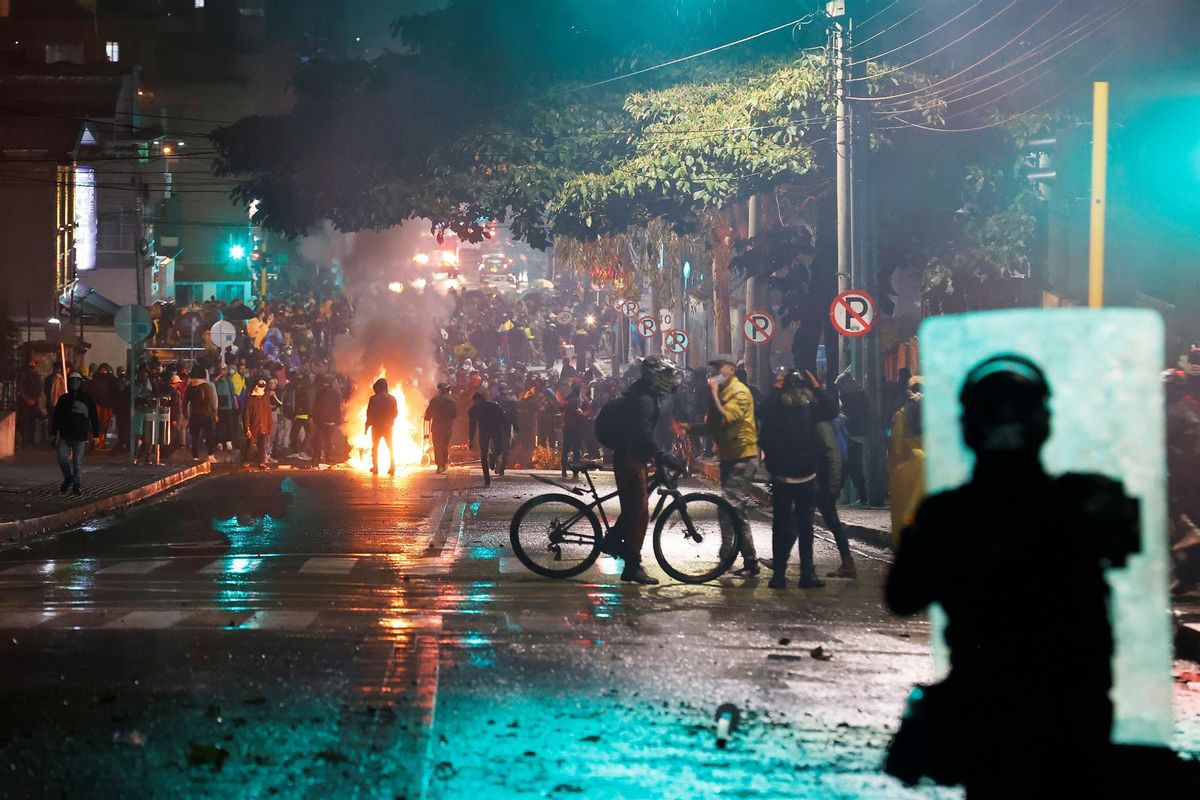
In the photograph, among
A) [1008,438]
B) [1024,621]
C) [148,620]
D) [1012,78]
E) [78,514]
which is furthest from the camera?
[1012,78]

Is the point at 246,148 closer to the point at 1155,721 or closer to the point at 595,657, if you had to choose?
the point at 595,657

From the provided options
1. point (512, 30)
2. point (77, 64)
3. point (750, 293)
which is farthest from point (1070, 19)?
point (77, 64)

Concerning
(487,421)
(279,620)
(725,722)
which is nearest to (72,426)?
(487,421)

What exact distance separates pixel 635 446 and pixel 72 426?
1143 cm

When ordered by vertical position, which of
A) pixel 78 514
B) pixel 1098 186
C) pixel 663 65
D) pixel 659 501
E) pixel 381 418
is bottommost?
pixel 78 514

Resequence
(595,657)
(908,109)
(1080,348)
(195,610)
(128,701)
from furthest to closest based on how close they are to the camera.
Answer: (908,109) < (195,610) < (595,657) < (128,701) < (1080,348)

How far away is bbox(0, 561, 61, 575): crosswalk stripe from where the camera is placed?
14316 millimetres

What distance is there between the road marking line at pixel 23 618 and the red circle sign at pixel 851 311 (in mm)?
13663

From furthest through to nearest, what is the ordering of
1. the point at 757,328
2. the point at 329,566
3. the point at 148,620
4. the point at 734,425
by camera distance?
1. the point at 757,328
2. the point at 734,425
3. the point at 329,566
4. the point at 148,620

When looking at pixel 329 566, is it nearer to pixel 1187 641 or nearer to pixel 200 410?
pixel 1187 641

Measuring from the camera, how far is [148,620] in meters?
11.2

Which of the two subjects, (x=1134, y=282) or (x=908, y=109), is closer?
(x=908, y=109)

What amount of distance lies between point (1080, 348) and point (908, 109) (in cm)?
2493

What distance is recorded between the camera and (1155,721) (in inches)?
153
